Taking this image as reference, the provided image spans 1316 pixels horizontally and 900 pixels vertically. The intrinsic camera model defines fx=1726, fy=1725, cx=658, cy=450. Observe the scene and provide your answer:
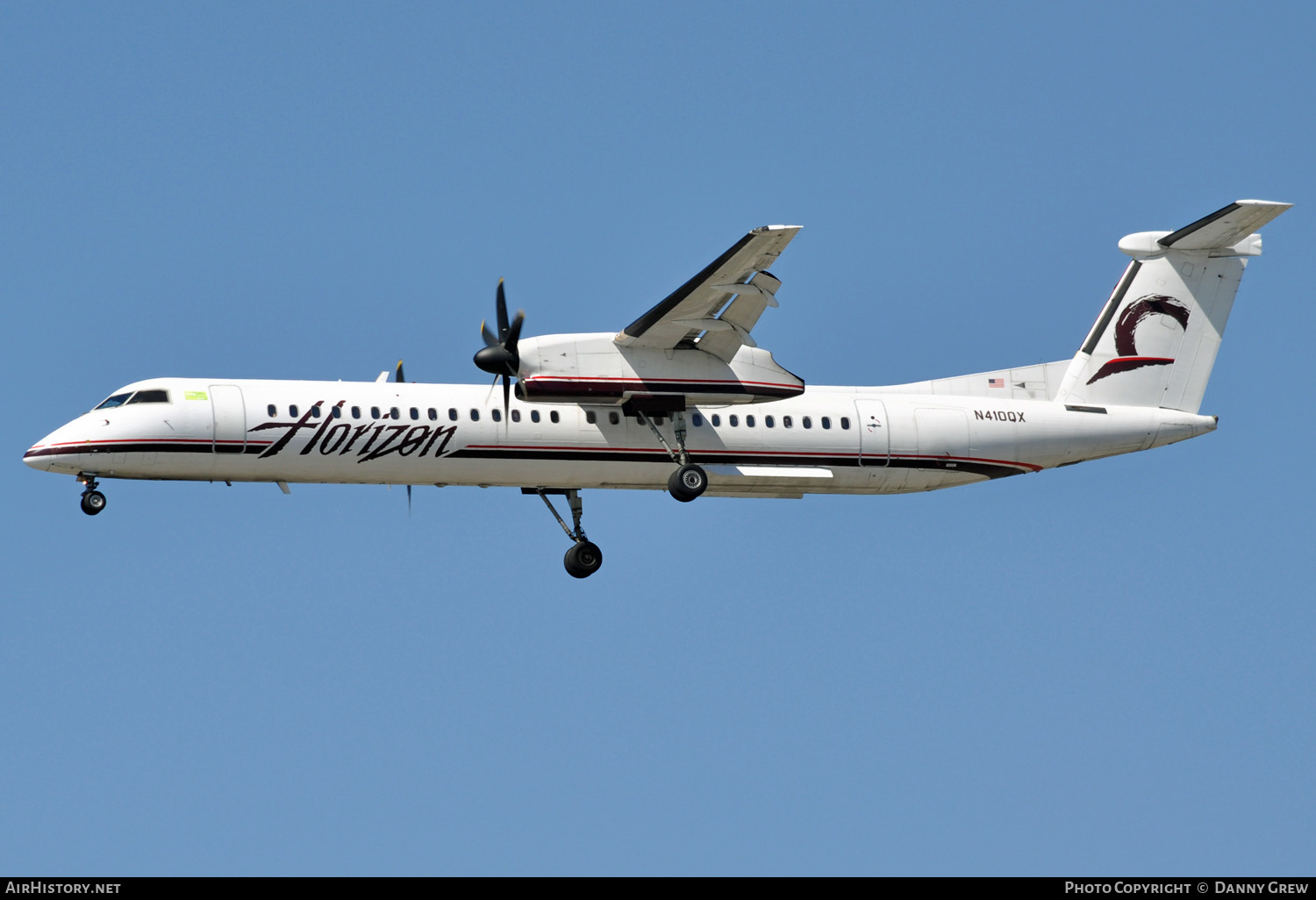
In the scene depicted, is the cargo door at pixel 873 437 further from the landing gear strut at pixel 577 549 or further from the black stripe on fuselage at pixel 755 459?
the landing gear strut at pixel 577 549

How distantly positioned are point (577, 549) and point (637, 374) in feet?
11.3

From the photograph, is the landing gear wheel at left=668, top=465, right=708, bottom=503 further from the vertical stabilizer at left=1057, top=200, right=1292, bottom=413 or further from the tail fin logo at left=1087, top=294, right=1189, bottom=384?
the tail fin logo at left=1087, top=294, right=1189, bottom=384

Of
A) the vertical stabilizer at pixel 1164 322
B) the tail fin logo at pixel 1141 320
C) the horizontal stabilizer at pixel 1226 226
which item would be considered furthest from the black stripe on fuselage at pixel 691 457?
the horizontal stabilizer at pixel 1226 226

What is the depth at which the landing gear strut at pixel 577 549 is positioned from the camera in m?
27.4

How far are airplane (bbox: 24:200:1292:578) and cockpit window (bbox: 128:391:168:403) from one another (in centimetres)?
2

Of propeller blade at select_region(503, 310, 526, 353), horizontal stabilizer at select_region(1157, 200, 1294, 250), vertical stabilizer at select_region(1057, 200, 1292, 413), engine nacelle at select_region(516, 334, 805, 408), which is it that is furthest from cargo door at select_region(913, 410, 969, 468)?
propeller blade at select_region(503, 310, 526, 353)

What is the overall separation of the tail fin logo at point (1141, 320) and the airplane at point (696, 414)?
34 millimetres

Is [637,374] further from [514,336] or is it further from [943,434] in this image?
[943,434]

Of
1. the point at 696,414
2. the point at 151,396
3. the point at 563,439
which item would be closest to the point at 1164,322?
the point at 696,414

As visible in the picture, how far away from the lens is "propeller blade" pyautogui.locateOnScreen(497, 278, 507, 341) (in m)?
25.5

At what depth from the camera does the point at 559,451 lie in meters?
25.9
